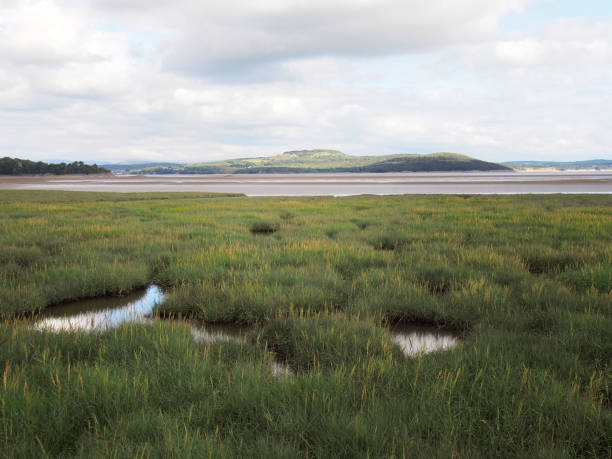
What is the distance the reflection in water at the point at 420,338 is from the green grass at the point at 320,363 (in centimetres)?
22

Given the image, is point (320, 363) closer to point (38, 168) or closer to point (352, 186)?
point (352, 186)

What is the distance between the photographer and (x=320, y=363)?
4219 mm

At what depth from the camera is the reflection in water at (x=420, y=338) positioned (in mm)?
4801

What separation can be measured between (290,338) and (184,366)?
1487mm

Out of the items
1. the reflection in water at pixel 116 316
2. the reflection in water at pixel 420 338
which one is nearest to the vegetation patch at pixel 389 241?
the reflection in water at pixel 420 338

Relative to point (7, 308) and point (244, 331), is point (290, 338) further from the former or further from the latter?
point (7, 308)

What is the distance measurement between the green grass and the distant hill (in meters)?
151

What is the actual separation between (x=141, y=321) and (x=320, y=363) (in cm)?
310

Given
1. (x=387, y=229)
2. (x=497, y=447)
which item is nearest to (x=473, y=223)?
(x=387, y=229)

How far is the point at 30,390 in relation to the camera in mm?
3430

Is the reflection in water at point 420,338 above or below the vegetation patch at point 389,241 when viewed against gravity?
below

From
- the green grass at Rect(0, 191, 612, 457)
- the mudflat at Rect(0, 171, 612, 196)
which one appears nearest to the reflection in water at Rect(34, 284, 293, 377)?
the green grass at Rect(0, 191, 612, 457)

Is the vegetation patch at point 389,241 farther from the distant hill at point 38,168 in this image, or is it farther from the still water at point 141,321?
the distant hill at point 38,168

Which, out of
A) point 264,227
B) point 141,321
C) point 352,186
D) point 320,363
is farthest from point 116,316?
point 352,186
